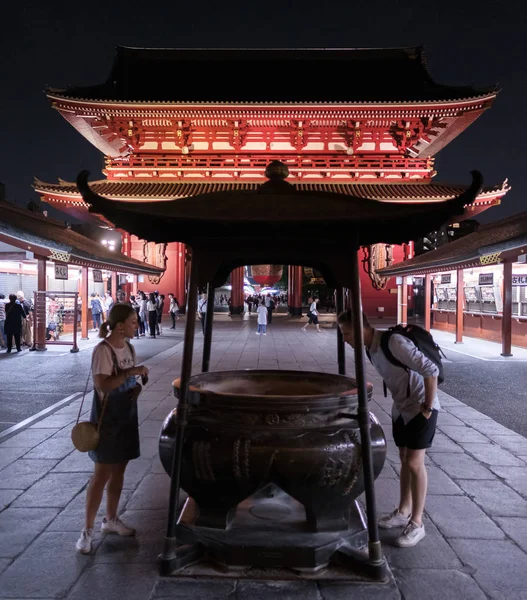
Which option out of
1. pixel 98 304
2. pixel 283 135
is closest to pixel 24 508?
pixel 98 304

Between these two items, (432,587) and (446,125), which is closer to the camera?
(432,587)

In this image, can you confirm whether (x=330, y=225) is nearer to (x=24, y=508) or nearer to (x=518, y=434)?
(x=24, y=508)

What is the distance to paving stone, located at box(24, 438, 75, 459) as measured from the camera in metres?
4.78

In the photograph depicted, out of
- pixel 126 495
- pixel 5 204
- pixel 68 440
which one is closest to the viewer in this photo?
pixel 126 495

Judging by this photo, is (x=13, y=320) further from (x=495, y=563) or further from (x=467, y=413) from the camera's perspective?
(x=495, y=563)

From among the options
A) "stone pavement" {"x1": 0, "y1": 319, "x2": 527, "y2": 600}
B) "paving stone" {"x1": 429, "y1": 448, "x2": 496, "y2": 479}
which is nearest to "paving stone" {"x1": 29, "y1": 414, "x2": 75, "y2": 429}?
"stone pavement" {"x1": 0, "y1": 319, "x2": 527, "y2": 600}

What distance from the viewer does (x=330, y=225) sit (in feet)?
9.49

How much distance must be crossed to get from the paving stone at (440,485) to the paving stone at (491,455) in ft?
2.04

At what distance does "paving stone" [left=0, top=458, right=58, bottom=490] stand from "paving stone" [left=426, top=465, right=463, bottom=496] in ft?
11.2

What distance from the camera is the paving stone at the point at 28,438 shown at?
507 centimetres

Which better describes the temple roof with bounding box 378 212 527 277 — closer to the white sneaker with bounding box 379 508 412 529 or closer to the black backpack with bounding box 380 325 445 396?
the black backpack with bounding box 380 325 445 396

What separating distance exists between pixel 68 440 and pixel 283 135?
19.1 meters

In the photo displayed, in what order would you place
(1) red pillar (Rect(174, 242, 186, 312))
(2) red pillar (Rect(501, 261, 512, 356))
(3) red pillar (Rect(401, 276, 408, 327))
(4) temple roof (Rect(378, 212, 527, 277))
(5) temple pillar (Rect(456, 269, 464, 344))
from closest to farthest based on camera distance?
(4) temple roof (Rect(378, 212, 527, 277)) < (2) red pillar (Rect(501, 261, 512, 356)) < (5) temple pillar (Rect(456, 269, 464, 344)) < (3) red pillar (Rect(401, 276, 408, 327)) < (1) red pillar (Rect(174, 242, 186, 312))

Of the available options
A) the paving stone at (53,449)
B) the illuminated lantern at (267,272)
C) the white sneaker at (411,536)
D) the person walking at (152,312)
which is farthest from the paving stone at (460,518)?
the illuminated lantern at (267,272)
